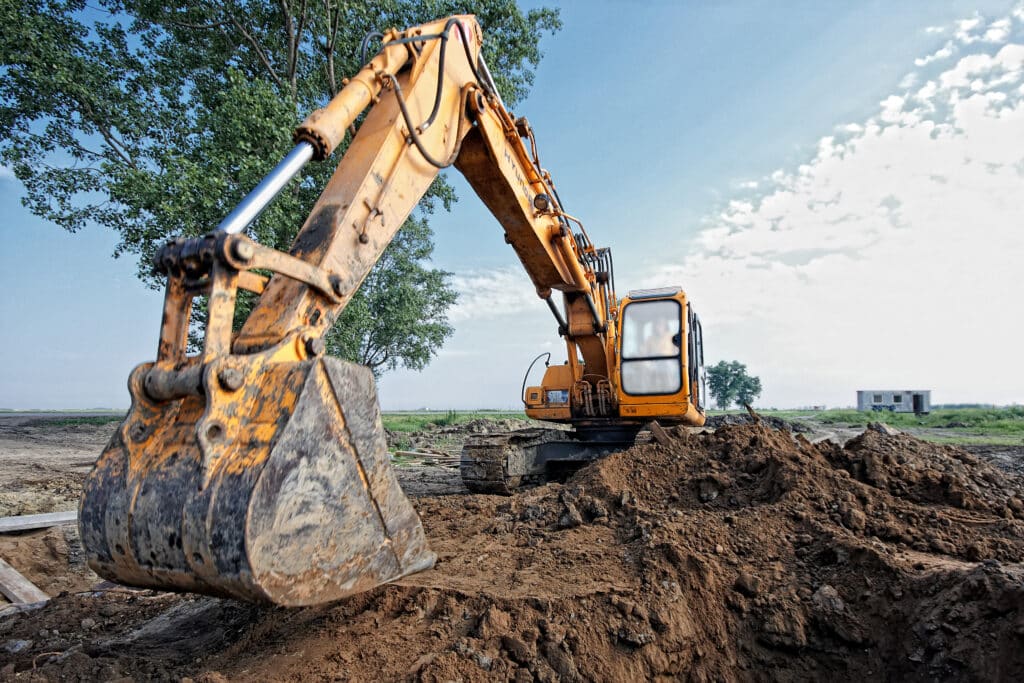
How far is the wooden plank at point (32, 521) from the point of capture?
6012mm

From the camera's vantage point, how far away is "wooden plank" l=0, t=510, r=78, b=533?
6.01 meters

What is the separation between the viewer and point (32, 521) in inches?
244

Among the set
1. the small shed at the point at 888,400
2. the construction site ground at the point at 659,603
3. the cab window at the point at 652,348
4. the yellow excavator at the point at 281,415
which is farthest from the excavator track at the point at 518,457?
the small shed at the point at 888,400

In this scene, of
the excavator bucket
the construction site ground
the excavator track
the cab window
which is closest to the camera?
the excavator bucket

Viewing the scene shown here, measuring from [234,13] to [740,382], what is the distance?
76.5 meters

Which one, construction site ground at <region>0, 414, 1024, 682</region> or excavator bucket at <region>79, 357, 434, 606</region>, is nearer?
excavator bucket at <region>79, 357, 434, 606</region>

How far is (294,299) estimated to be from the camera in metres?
2.82

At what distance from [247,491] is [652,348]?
590 centimetres

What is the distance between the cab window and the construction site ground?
210cm

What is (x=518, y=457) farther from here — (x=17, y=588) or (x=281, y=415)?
(x=281, y=415)

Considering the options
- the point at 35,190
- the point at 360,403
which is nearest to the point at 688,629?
the point at 360,403

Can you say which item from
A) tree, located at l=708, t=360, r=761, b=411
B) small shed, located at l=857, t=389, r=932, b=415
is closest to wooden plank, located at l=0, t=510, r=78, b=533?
small shed, located at l=857, t=389, r=932, b=415

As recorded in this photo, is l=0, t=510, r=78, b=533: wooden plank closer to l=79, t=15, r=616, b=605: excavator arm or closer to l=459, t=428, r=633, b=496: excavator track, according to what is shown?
l=459, t=428, r=633, b=496: excavator track

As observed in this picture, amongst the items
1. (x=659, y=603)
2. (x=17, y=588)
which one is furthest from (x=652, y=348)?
(x=17, y=588)
